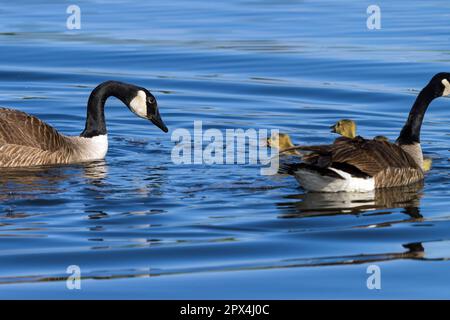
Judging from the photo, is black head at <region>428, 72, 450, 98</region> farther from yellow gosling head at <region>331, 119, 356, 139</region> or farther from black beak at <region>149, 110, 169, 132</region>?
black beak at <region>149, 110, 169, 132</region>

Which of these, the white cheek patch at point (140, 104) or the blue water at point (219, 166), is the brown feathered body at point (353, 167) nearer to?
the blue water at point (219, 166)

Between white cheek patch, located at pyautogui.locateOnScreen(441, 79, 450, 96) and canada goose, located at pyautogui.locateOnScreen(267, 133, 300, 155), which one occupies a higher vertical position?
white cheek patch, located at pyautogui.locateOnScreen(441, 79, 450, 96)

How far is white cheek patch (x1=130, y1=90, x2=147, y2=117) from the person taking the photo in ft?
53.5

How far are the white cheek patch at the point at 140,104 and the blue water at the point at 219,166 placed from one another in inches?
→ 18.4

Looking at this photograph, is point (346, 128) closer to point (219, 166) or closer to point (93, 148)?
point (219, 166)

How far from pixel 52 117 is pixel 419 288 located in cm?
997

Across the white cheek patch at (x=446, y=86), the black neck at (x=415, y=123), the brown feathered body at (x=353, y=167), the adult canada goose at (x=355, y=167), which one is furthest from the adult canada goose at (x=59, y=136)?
the white cheek patch at (x=446, y=86)

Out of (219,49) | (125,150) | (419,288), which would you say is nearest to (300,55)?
(219,49)

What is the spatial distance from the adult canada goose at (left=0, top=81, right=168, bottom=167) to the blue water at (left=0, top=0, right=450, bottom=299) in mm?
348

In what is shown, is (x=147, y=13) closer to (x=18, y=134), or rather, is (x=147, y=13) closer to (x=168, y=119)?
(x=168, y=119)

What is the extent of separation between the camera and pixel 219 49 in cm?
2373

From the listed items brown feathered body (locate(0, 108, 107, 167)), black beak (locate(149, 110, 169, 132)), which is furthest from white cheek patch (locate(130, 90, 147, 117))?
brown feathered body (locate(0, 108, 107, 167))

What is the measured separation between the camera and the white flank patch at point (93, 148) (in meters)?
15.7
